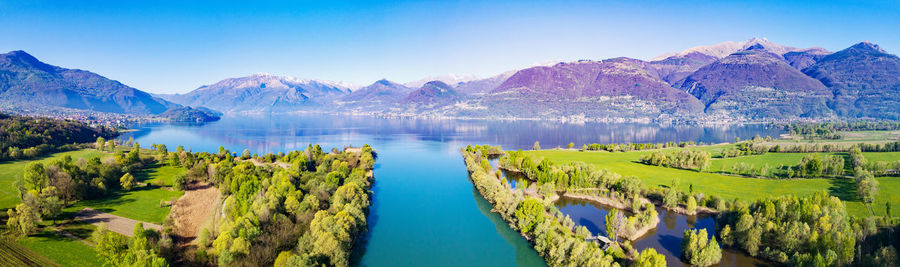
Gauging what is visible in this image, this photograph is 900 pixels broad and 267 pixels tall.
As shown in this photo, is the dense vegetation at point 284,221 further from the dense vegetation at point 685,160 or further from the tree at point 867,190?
the dense vegetation at point 685,160

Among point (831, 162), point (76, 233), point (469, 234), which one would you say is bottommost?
point (469, 234)

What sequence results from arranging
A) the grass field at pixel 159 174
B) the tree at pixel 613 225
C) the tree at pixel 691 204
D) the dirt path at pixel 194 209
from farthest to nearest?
the grass field at pixel 159 174 < the tree at pixel 691 204 < the dirt path at pixel 194 209 < the tree at pixel 613 225

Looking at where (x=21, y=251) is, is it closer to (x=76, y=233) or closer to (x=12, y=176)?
(x=76, y=233)

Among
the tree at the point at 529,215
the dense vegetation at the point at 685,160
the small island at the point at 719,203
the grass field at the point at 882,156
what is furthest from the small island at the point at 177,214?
the grass field at the point at 882,156

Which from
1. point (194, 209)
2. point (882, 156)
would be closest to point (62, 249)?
point (194, 209)

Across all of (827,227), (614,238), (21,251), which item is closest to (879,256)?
(827,227)

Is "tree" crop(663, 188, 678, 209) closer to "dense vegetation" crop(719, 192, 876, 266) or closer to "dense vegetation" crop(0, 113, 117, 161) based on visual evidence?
"dense vegetation" crop(719, 192, 876, 266)
